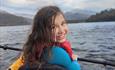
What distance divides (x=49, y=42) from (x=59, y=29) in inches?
7.5

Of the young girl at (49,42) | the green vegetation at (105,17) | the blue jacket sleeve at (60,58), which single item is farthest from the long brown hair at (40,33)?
the green vegetation at (105,17)

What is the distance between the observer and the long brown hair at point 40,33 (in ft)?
11.4

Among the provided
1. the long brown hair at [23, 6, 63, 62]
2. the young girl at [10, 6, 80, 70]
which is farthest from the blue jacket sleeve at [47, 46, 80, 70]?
the long brown hair at [23, 6, 63, 62]

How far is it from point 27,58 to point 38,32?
30cm

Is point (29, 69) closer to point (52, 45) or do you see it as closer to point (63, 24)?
point (52, 45)

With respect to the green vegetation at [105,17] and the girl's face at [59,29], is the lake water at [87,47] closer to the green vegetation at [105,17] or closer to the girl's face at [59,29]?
the girl's face at [59,29]

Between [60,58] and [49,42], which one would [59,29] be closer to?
[49,42]

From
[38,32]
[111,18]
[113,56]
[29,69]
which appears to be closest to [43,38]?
[38,32]

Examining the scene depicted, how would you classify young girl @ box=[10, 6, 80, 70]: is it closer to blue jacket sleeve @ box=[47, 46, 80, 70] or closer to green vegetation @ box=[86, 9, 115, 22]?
blue jacket sleeve @ box=[47, 46, 80, 70]

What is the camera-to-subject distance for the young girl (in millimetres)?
3457

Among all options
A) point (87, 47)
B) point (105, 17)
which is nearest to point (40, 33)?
point (87, 47)

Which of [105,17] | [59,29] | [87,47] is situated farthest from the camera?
[105,17]

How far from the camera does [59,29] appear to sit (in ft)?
11.7

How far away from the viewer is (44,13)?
3527mm
